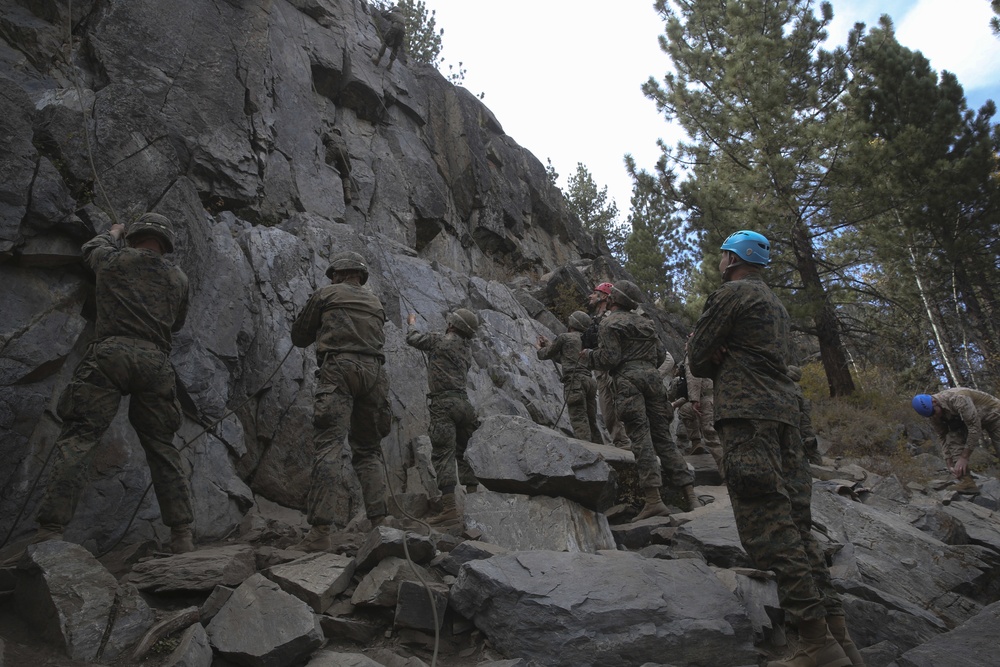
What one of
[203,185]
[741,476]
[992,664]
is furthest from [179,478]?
[203,185]

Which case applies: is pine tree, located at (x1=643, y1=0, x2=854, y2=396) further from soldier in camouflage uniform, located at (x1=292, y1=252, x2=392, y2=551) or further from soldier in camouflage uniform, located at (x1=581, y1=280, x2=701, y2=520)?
soldier in camouflage uniform, located at (x1=292, y1=252, x2=392, y2=551)

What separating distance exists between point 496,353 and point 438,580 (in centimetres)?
814

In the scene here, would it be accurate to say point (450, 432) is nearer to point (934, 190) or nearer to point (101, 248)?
point (101, 248)

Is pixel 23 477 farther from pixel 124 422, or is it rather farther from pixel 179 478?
pixel 179 478

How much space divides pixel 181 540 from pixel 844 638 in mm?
4814

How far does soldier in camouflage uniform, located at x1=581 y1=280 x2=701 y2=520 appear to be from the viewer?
696 cm

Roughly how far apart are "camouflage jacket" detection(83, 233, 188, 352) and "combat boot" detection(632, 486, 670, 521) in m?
4.97

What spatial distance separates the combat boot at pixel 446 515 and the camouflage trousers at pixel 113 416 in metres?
2.63

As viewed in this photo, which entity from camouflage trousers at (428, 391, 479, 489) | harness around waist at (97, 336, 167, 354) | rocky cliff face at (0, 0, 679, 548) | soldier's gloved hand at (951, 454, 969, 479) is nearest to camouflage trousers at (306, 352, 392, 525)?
rocky cliff face at (0, 0, 679, 548)

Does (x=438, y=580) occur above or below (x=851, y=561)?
above

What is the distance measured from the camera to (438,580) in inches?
177

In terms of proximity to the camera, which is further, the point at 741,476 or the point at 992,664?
the point at 741,476

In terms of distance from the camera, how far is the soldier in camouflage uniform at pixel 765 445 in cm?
356

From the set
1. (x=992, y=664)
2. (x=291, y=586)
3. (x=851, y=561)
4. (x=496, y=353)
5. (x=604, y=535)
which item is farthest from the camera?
(x=496, y=353)
